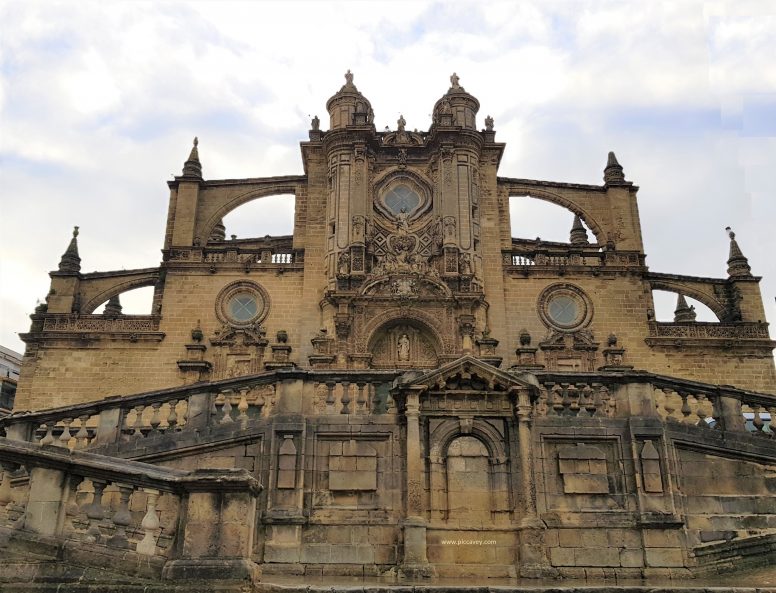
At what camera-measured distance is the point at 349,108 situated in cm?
3122

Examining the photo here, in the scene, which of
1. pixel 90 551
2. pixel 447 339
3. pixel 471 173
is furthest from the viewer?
pixel 471 173

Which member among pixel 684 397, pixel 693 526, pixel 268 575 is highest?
pixel 684 397

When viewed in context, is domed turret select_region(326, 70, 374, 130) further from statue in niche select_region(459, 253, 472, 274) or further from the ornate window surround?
statue in niche select_region(459, 253, 472, 274)

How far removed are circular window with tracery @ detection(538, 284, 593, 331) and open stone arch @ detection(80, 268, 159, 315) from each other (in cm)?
1562

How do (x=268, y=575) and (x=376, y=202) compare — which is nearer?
(x=268, y=575)

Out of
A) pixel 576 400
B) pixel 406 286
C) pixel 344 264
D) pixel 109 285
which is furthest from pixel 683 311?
pixel 576 400

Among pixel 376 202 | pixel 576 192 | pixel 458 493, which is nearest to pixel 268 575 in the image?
pixel 458 493

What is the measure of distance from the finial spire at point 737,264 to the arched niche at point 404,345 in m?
13.0

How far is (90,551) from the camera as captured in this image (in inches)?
298

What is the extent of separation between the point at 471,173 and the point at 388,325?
7.54 metres

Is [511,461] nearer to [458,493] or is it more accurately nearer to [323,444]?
[458,493]

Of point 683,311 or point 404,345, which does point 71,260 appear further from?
point 683,311

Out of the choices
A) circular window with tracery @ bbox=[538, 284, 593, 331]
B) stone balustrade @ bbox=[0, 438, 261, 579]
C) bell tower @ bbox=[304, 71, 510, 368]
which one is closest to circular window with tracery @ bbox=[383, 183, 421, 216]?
bell tower @ bbox=[304, 71, 510, 368]

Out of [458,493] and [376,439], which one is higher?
[376,439]
